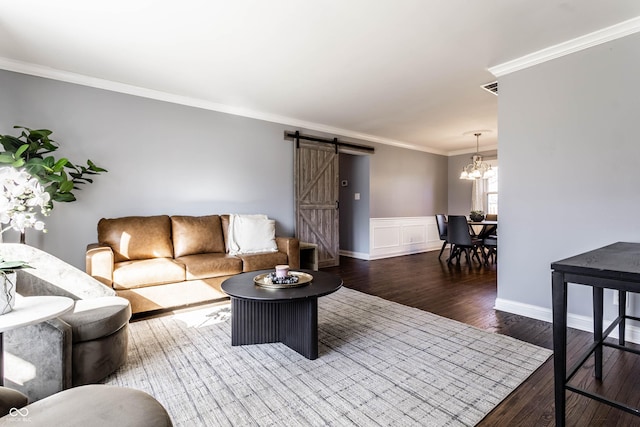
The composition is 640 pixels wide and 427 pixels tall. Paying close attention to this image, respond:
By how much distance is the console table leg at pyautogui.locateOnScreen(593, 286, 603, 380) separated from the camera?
1820 millimetres

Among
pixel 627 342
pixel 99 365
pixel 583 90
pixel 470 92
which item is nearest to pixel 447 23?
pixel 583 90

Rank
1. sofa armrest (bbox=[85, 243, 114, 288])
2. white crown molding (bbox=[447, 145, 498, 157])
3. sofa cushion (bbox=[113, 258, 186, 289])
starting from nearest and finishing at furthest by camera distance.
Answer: sofa armrest (bbox=[85, 243, 114, 288]), sofa cushion (bbox=[113, 258, 186, 289]), white crown molding (bbox=[447, 145, 498, 157])

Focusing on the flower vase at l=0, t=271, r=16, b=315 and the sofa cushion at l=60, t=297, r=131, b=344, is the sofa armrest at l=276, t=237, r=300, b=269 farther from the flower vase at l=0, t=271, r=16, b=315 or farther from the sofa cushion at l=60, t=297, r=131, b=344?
the flower vase at l=0, t=271, r=16, b=315

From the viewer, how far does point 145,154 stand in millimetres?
3775

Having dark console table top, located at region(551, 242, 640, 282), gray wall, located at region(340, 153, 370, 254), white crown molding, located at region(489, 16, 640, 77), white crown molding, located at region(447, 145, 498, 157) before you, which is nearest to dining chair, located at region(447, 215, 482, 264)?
gray wall, located at region(340, 153, 370, 254)

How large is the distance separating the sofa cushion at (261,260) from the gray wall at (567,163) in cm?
247

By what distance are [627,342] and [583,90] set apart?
2.08 m

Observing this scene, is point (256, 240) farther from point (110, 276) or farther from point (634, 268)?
point (634, 268)

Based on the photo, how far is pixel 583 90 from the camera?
262 centimetres

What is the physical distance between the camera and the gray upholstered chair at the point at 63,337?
63.8 inches

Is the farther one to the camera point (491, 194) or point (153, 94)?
point (491, 194)

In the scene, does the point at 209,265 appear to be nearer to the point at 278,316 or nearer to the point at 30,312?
the point at 278,316

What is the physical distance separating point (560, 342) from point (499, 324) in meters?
1.57

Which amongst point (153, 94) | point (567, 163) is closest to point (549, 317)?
point (567, 163)
